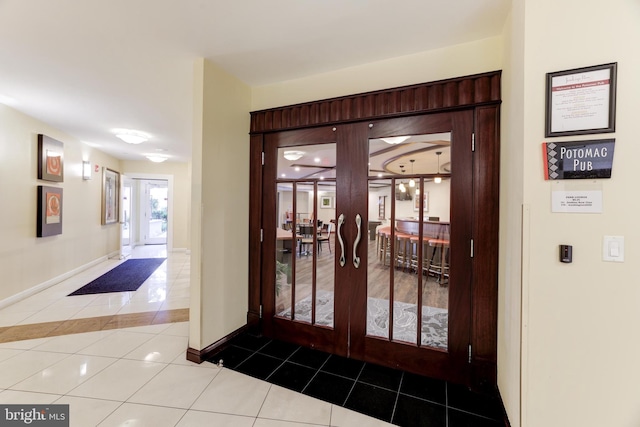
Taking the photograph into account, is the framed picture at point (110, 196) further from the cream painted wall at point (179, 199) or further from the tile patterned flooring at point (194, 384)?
the tile patterned flooring at point (194, 384)

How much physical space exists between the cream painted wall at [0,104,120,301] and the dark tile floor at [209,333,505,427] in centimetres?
334

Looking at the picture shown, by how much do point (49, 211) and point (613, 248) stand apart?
6035 mm

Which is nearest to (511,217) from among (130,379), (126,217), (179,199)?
(130,379)

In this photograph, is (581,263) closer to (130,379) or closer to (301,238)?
(301,238)

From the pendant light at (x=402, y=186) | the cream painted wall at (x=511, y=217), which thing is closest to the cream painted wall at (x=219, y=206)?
the pendant light at (x=402, y=186)

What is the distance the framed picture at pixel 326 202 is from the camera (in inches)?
92.4

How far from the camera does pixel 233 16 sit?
169 cm

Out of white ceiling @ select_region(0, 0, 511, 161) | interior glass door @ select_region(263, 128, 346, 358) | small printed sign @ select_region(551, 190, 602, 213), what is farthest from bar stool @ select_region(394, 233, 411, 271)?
white ceiling @ select_region(0, 0, 511, 161)

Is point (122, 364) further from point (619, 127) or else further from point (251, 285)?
point (619, 127)

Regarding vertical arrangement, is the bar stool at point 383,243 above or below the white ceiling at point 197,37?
below

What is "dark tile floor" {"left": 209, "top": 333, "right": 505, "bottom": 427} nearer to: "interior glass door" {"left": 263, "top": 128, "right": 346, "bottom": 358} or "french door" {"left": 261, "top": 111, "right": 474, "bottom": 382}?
"french door" {"left": 261, "top": 111, "right": 474, "bottom": 382}

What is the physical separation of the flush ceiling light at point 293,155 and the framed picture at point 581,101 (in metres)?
1.79

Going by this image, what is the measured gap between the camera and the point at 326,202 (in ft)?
7.77

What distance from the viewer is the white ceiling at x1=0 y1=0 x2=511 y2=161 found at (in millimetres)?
1606
